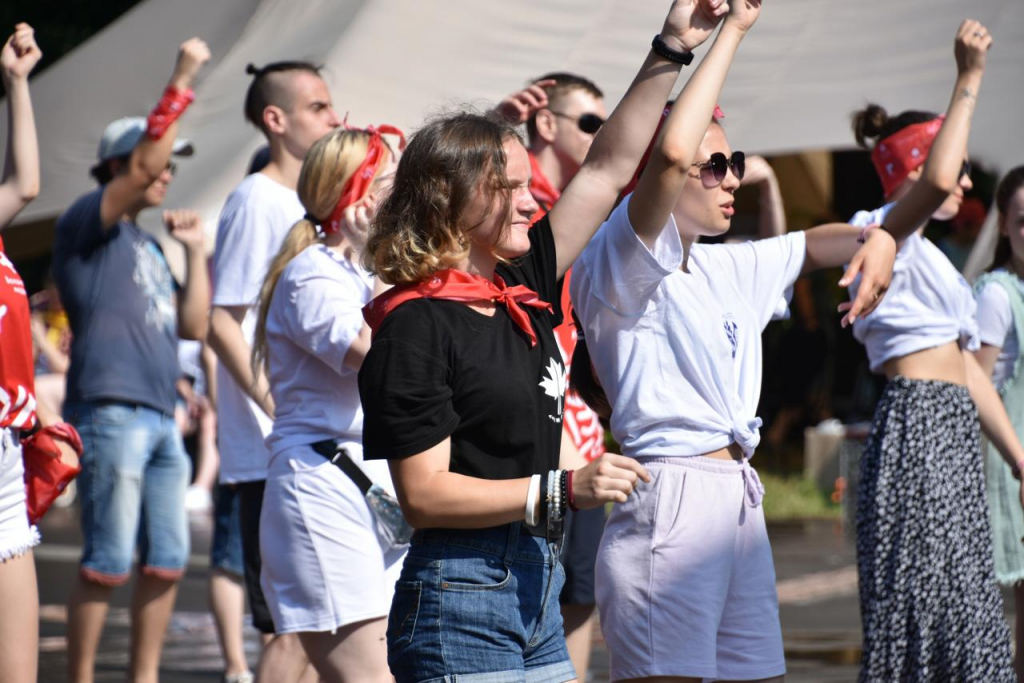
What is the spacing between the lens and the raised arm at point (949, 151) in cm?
383

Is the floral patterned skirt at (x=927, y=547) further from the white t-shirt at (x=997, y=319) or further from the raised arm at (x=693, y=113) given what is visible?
the raised arm at (x=693, y=113)

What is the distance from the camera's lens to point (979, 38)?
13.0 ft

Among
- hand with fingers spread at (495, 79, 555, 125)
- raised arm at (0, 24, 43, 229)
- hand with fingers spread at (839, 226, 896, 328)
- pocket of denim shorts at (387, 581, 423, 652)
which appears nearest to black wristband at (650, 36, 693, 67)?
hand with fingers spread at (839, 226, 896, 328)

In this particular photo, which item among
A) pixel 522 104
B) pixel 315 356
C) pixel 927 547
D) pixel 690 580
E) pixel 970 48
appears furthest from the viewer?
pixel 522 104

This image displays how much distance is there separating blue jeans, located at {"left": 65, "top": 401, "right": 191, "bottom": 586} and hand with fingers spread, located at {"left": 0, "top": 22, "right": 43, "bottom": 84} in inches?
71.2

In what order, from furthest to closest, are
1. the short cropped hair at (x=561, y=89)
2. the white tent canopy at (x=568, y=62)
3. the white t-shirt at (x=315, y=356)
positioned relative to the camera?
the white tent canopy at (x=568, y=62) < the short cropped hair at (x=561, y=89) < the white t-shirt at (x=315, y=356)

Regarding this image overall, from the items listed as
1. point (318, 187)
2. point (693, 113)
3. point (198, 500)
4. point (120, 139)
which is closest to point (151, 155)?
point (318, 187)

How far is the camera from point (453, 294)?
2992mm

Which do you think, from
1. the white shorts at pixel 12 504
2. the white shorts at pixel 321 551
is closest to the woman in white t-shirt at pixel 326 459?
the white shorts at pixel 321 551

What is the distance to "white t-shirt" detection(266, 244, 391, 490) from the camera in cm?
411

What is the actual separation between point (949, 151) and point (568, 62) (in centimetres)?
580

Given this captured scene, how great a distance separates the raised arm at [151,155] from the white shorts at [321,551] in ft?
4.77

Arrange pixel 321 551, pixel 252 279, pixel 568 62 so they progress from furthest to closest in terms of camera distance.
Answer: pixel 568 62, pixel 252 279, pixel 321 551

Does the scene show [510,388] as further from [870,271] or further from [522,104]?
[522,104]
